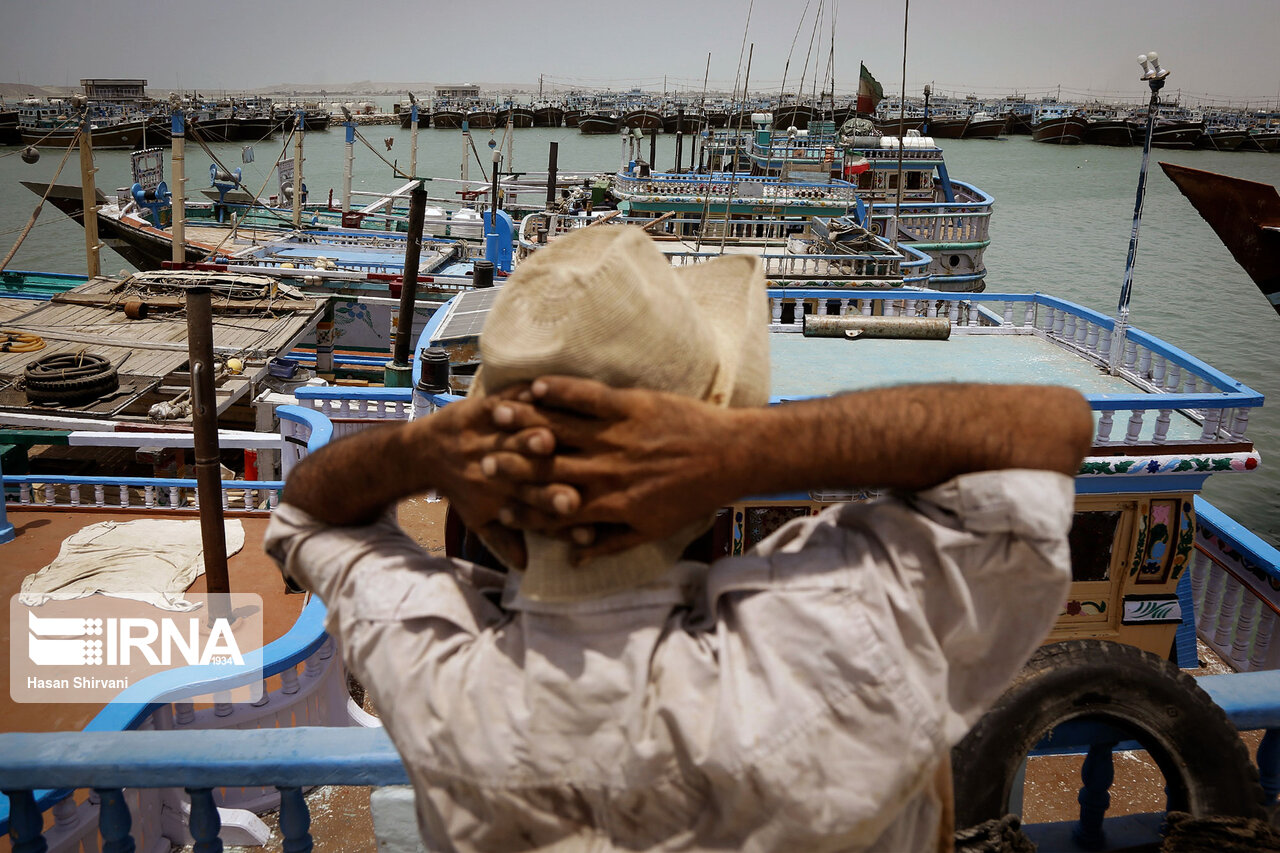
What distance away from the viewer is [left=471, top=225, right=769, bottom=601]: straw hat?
109cm

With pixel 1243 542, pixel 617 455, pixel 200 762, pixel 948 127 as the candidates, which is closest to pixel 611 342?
pixel 617 455

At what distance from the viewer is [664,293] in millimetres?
1161

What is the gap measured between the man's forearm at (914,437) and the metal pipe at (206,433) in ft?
18.1

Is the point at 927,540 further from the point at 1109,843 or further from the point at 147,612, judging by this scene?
the point at 147,612

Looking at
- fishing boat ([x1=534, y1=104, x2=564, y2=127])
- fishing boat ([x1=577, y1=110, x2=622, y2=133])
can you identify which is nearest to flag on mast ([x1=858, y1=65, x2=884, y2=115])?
fishing boat ([x1=577, y1=110, x2=622, y2=133])

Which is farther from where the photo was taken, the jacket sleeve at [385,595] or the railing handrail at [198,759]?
the railing handrail at [198,759]

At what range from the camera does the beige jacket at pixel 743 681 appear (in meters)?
1.10

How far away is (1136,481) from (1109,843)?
12.3 ft

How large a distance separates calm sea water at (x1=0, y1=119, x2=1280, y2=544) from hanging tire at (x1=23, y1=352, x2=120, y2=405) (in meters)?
7.96

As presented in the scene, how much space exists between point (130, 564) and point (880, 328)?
6019 millimetres

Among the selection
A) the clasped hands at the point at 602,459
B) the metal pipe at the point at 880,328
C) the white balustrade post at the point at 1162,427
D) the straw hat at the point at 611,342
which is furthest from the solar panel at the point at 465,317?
the clasped hands at the point at 602,459

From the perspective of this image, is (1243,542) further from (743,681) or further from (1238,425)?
(743,681)

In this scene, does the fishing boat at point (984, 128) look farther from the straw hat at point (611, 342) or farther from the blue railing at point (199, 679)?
the straw hat at point (611, 342)

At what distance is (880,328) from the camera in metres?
6.07
